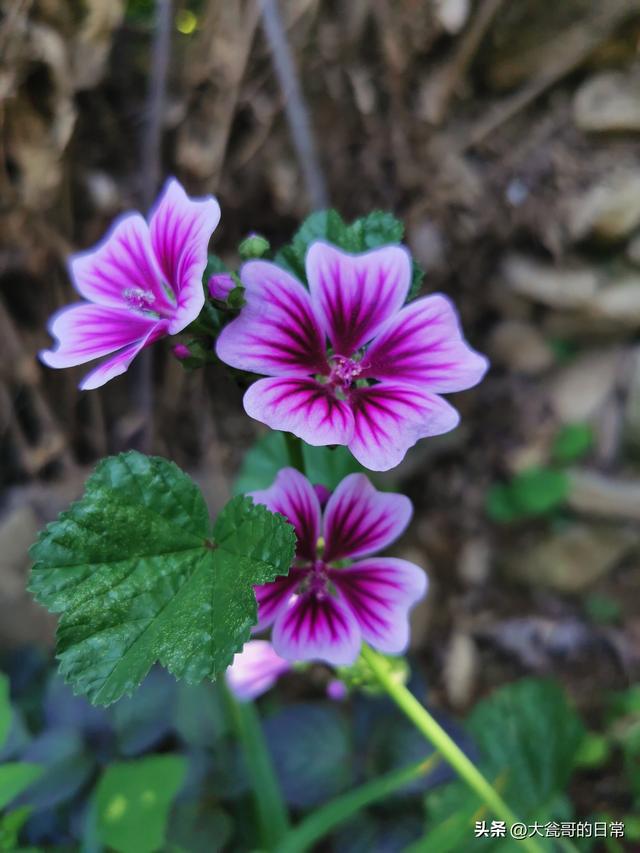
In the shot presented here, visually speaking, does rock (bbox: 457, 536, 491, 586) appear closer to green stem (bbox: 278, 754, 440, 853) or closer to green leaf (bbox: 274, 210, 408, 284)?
green stem (bbox: 278, 754, 440, 853)

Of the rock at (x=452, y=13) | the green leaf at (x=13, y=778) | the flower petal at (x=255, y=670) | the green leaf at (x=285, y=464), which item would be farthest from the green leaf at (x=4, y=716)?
the rock at (x=452, y=13)

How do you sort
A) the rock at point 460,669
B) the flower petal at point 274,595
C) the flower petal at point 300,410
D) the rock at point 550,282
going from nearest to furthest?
the flower petal at point 300,410 → the flower petal at point 274,595 → the rock at point 550,282 → the rock at point 460,669

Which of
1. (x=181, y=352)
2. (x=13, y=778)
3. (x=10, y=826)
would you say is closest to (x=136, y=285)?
(x=181, y=352)

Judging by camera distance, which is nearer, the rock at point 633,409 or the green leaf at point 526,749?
the green leaf at point 526,749

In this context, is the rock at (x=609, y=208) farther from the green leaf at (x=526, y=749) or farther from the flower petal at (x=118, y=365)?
the flower petal at (x=118, y=365)

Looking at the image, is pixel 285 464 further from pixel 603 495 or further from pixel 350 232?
pixel 603 495

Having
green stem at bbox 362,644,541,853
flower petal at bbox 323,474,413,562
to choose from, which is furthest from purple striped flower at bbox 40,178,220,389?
green stem at bbox 362,644,541,853
